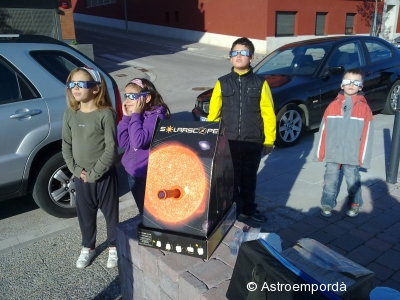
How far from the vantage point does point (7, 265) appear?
3445mm

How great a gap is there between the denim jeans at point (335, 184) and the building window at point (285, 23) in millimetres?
21724

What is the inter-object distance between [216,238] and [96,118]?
143 centimetres

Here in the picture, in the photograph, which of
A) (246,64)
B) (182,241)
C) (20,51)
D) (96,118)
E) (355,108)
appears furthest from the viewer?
(20,51)

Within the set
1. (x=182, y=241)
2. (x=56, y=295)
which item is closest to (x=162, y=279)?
(x=182, y=241)

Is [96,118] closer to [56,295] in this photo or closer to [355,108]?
[56,295]

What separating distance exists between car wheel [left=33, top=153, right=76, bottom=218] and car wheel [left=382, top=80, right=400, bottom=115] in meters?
6.30

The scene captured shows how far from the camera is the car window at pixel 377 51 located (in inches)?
288

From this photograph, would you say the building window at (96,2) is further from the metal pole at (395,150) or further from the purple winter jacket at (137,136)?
the purple winter jacket at (137,136)

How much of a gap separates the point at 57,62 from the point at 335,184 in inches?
126

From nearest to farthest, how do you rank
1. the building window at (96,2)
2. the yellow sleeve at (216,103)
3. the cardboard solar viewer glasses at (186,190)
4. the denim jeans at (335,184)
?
1. the cardboard solar viewer glasses at (186,190)
2. the yellow sleeve at (216,103)
3. the denim jeans at (335,184)
4. the building window at (96,2)

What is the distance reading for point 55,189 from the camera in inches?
165

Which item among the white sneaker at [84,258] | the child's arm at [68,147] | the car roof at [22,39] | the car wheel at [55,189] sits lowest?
the white sneaker at [84,258]

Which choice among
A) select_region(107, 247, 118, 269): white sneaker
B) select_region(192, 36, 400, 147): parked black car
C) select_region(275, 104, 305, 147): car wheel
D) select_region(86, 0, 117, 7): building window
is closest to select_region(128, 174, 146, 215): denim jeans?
select_region(107, 247, 118, 269): white sneaker

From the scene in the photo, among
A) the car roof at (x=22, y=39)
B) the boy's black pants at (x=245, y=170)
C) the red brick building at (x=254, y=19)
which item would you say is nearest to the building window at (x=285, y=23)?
the red brick building at (x=254, y=19)
